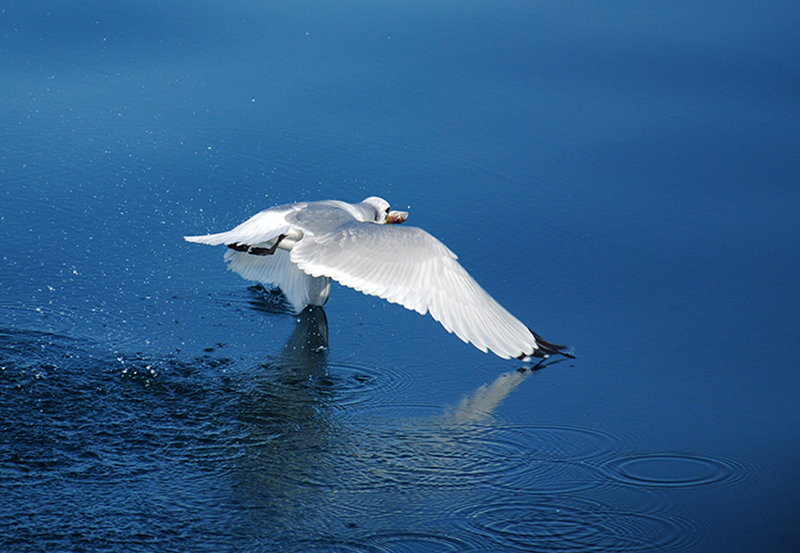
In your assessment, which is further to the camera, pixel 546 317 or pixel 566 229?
pixel 566 229

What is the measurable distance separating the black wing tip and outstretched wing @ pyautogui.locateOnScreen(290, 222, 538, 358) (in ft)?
0.14

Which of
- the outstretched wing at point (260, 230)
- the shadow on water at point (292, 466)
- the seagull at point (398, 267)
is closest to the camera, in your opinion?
the shadow on water at point (292, 466)

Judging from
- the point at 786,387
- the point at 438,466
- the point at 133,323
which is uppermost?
the point at 786,387

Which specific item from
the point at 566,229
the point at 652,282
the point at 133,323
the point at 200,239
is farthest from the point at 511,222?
the point at 133,323

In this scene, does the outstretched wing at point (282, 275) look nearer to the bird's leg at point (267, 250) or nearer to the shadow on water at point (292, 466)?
the bird's leg at point (267, 250)

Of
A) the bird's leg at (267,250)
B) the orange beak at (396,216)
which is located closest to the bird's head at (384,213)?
the orange beak at (396,216)

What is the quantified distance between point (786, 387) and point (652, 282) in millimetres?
1245

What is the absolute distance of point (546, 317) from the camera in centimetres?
Result: 512

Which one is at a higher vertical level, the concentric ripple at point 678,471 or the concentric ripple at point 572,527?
the concentric ripple at point 678,471

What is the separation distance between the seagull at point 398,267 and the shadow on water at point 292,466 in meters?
0.26

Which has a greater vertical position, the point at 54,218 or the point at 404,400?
the point at 54,218

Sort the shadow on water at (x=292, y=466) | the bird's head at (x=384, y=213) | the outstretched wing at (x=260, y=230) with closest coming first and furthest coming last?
the shadow on water at (x=292, y=466)
the outstretched wing at (x=260, y=230)
the bird's head at (x=384, y=213)

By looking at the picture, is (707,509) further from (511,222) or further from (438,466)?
(511,222)

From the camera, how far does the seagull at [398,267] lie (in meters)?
4.69
